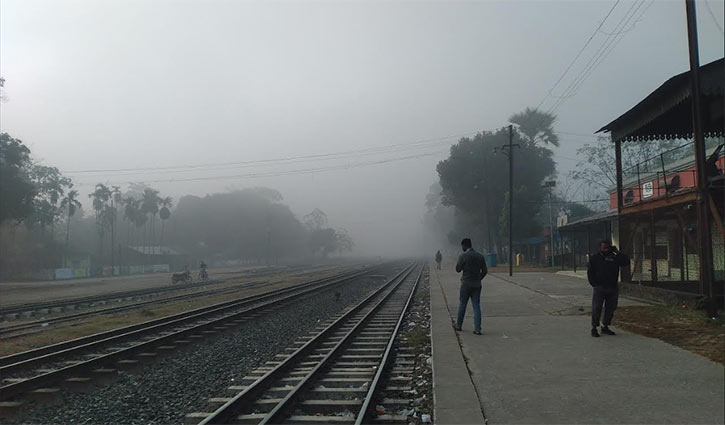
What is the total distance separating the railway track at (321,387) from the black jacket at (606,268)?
330 centimetres

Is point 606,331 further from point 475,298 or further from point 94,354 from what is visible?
point 94,354

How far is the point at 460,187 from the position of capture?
208 feet

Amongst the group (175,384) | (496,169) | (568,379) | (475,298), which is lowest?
(175,384)

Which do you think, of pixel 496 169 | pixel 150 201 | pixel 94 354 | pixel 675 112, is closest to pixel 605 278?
pixel 675 112

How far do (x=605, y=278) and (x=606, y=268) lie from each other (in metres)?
0.16

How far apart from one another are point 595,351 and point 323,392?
12.3 feet

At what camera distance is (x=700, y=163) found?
9.71 metres

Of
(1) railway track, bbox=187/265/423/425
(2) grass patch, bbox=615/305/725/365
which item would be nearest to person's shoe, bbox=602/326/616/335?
(2) grass patch, bbox=615/305/725/365

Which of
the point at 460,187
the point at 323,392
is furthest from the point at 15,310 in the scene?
the point at 460,187

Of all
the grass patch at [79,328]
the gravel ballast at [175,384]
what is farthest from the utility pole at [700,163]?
the grass patch at [79,328]

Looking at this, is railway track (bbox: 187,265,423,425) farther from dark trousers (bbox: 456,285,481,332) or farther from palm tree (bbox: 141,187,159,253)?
palm tree (bbox: 141,187,159,253)

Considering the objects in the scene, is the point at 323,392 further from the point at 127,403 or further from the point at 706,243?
the point at 706,243

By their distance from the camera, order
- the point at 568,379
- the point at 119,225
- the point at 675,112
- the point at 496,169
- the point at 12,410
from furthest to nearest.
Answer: the point at 119,225 < the point at 496,169 < the point at 675,112 < the point at 12,410 < the point at 568,379

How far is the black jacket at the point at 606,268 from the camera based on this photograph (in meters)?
8.38
